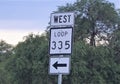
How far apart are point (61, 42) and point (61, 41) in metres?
0.02

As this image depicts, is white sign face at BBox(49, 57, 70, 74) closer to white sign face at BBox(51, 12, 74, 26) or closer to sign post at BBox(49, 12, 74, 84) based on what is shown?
sign post at BBox(49, 12, 74, 84)

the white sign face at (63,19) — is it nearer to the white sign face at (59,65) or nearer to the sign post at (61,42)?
the sign post at (61,42)

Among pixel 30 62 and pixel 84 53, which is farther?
pixel 30 62

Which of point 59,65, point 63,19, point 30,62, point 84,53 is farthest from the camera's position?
point 30,62

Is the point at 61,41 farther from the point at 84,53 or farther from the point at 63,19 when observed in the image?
the point at 84,53

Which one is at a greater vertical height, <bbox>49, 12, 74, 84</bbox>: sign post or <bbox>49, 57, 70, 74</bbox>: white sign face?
<bbox>49, 12, 74, 84</bbox>: sign post

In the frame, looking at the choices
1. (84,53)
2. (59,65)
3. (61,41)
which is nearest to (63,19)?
(61,41)

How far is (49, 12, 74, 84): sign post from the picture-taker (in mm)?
11547

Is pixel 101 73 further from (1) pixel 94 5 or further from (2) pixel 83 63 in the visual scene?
(1) pixel 94 5

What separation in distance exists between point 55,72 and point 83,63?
2795cm

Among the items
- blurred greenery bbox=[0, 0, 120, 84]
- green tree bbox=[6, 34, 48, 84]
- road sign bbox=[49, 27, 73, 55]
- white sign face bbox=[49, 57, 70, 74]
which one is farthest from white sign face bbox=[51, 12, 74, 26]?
green tree bbox=[6, 34, 48, 84]

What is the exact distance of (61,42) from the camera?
38.2 feet

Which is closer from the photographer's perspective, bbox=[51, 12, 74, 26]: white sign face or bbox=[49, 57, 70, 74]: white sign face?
Result: bbox=[51, 12, 74, 26]: white sign face

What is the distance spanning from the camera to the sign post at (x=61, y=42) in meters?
11.5
